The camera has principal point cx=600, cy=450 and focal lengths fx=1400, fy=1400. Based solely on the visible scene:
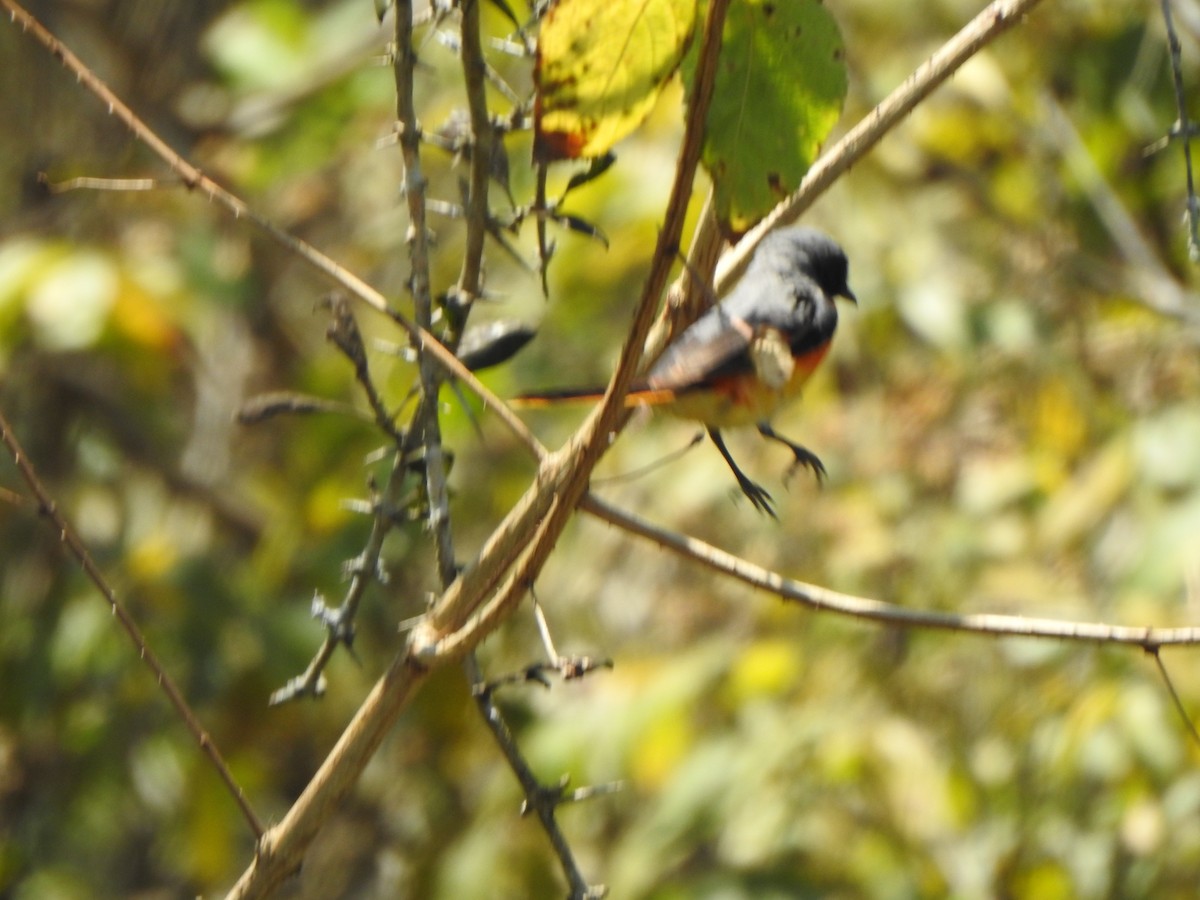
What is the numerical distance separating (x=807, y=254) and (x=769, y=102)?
114 centimetres

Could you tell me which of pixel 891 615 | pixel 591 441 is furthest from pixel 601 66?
pixel 891 615

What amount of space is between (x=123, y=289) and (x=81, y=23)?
1.62m

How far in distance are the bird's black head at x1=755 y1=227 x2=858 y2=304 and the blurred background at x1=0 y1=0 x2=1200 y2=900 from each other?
20.3 inches

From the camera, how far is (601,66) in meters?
0.98

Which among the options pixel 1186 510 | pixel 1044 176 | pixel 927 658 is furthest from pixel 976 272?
pixel 1186 510

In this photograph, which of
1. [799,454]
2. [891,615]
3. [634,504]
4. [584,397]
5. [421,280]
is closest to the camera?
[891,615]

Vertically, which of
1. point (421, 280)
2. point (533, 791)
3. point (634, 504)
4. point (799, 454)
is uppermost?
point (634, 504)

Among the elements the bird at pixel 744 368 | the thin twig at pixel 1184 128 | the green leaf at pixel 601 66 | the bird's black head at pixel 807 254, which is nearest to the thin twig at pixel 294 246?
the green leaf at pixel 601 66

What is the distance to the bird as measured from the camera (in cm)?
168

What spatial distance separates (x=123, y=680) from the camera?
3486mm

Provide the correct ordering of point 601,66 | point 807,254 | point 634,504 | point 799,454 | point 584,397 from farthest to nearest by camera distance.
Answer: point 634,504
point 807,254
point 799,454
point 584,397
point 601,66

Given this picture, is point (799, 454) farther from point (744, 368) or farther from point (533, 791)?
point (533, 791)

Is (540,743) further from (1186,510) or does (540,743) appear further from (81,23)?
(81,23)

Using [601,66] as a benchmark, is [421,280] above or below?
above
